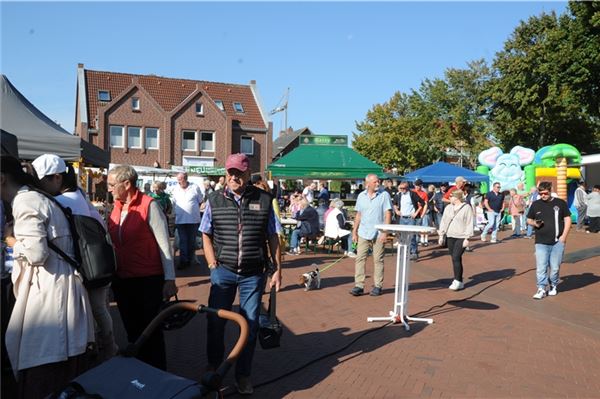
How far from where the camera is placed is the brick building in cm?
4181

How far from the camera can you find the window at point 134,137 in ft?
139

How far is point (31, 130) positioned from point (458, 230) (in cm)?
687

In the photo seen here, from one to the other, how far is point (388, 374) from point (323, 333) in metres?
1.55

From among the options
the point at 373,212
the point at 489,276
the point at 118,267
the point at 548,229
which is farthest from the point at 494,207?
the point at 118,267

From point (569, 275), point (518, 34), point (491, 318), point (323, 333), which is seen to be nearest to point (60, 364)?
point (323, 333)

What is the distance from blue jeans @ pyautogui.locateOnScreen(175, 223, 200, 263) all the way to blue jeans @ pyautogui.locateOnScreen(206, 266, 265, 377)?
621cm

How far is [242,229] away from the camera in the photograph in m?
4.42

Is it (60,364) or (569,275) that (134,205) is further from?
(569,275)

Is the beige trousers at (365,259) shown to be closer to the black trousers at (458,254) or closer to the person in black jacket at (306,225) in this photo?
the black trousers at (458,254)

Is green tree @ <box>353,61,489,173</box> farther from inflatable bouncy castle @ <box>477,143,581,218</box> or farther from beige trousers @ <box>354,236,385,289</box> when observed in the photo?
beige trousers @ <box>354,236,385,289</box>

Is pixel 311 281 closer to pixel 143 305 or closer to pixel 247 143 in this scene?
pixel 143 305

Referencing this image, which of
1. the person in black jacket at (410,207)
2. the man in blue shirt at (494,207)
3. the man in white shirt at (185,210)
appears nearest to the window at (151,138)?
the man in blue shirt at (494,207)

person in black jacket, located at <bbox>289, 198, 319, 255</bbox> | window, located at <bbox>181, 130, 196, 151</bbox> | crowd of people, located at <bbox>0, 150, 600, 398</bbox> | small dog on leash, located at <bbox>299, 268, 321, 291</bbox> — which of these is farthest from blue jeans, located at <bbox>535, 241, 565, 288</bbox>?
window, located at <bbox>181, 130, 196, 151</bbox>

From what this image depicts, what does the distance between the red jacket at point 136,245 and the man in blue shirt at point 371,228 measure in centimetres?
484
